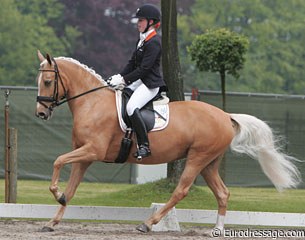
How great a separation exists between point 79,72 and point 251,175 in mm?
9073

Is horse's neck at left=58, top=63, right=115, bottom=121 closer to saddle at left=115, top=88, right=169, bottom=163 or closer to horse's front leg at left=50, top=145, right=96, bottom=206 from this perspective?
saddle at left=115, top=88, right=169, bottom=163

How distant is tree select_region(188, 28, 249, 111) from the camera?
16.4 meters

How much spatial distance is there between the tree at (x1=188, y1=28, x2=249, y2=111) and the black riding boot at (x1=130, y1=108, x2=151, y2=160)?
6.26 meters

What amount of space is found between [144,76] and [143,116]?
50 centimetres

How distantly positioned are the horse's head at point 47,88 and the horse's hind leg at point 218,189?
2.16 metres

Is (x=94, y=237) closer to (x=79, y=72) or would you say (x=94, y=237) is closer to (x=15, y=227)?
(x=15, y=227)

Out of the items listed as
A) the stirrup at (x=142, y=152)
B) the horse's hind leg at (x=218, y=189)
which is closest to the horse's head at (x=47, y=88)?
the stirrup at (x=142, y=152)

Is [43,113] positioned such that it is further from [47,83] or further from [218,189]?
[218,189]

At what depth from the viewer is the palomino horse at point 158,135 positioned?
1027 cm

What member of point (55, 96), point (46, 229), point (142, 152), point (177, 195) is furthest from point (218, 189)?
point (55, 96)

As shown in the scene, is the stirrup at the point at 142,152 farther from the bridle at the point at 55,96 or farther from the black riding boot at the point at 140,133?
the bridle at the point at 55,96

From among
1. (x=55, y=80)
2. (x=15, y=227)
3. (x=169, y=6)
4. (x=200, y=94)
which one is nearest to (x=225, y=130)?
(x=55, y=80)

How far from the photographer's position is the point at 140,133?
10367 millimetres

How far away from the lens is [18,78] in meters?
41.3
